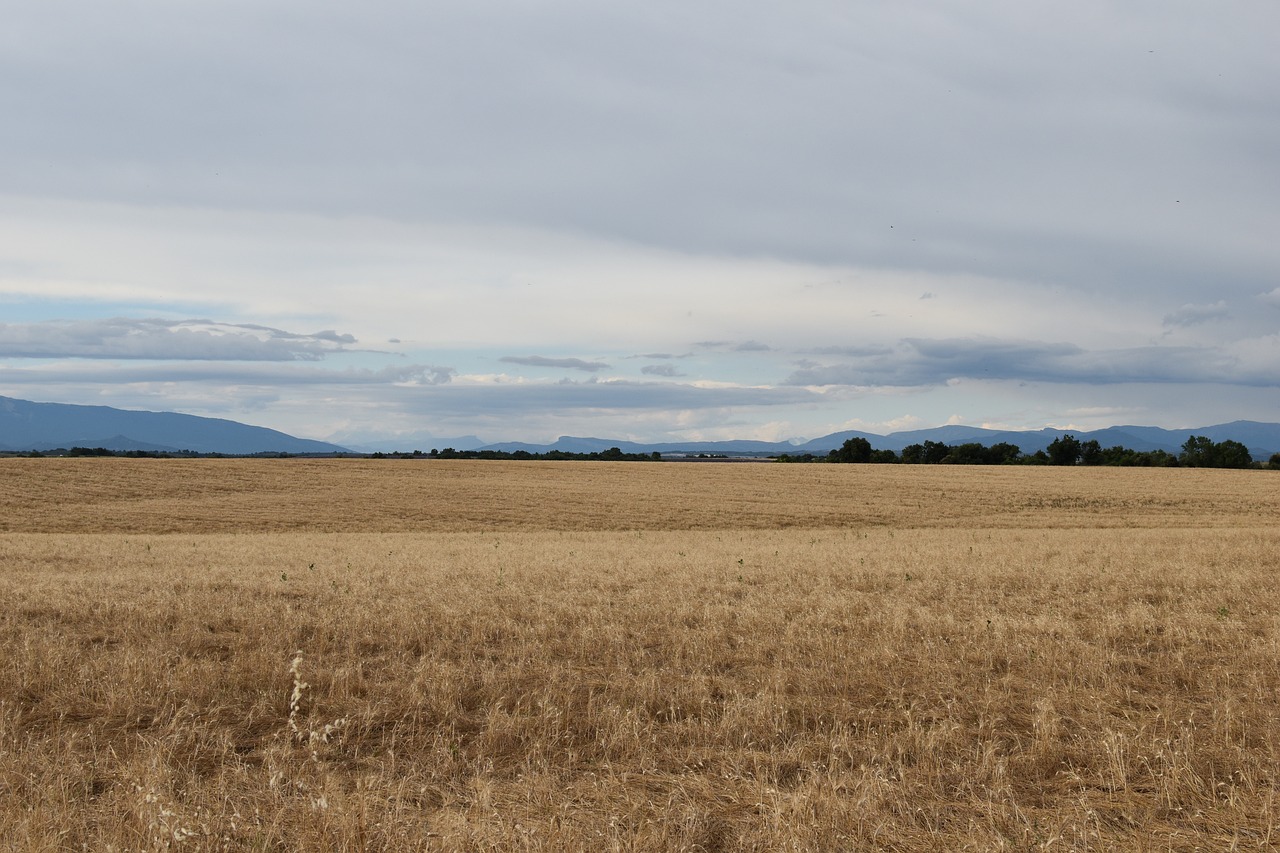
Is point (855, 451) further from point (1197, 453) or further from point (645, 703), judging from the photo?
point (645, 703)

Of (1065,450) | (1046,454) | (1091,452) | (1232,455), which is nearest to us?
(1232,455)

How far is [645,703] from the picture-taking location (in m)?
8.75

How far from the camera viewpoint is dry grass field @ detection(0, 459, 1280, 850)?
236 inches

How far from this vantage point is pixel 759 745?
7773mm

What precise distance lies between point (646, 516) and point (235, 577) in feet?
111

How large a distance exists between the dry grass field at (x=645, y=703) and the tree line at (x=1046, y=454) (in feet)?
339

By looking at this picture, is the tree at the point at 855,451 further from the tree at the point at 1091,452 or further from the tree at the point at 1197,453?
the tree at the point at 1197,453

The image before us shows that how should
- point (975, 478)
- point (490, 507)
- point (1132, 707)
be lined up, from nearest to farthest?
point (1132, 707) < point (490, 507) < point (975, 478)

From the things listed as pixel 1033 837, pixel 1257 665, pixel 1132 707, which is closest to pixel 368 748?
pixel 1033 837

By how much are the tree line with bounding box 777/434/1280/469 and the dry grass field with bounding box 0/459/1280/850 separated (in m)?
103

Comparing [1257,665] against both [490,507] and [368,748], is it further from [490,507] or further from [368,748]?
[490,507]

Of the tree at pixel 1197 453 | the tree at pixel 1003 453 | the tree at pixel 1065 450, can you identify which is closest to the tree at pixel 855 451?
the tree at pixel 1003 453

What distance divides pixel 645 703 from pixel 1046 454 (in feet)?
419

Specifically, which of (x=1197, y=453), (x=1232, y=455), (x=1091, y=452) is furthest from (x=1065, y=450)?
(x=1232, y=455)
